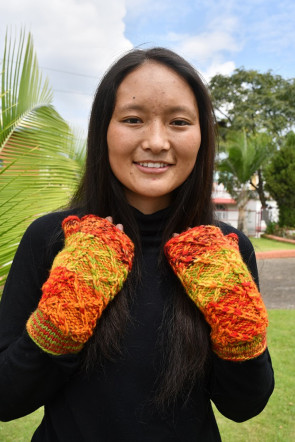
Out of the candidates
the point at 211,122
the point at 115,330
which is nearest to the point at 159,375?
the point at 115,330

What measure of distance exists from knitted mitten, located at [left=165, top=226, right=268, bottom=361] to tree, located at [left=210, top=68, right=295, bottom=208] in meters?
18.7

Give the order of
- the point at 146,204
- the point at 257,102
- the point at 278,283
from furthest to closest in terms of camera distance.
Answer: the point at 257,102 < the point at 278,283 < the point at 146,204

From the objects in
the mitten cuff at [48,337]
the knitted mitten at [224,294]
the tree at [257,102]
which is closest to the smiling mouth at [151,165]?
the knitted mitten at [224,294]

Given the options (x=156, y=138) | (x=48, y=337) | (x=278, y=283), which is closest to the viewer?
(x=48, y=337)

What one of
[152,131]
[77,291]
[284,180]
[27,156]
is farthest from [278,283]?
[284,180]

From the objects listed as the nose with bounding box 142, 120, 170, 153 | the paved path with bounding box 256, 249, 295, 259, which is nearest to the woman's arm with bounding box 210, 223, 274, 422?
the nose with bounding box 142, 120, 170, 153

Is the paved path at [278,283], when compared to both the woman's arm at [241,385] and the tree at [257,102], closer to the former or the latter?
the woman's arm at [241,385]

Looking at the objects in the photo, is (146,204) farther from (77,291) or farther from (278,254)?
(278,254)

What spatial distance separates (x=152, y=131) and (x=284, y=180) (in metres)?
14.6

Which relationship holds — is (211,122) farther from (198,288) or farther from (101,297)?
(101,297)

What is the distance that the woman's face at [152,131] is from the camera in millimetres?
1099

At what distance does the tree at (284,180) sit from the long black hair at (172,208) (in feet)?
46.3

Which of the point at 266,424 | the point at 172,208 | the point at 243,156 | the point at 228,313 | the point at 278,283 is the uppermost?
the point at 243,156

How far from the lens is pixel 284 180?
1477cm
